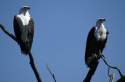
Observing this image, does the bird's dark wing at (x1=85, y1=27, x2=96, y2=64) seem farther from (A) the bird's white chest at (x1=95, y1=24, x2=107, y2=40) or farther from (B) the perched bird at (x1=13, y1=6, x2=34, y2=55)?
(B) the perched bird at (x1=13, y1=6, x2=34, y2=55)

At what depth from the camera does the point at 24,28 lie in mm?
8773

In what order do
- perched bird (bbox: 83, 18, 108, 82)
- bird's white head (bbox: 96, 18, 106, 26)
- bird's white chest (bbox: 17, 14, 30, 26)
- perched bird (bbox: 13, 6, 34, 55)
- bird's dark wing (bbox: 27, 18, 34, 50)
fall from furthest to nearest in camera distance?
bird's white head (bbox: 96, 18, 106, 26) → perched bird (bbox: 83, 18, 108, 82) → bird's white chest (bbox: 17, 14, 30, 26) → bird's dark wing (bbox: 27, 18, 34, 50) → perched bird (bbox: 13, 6, 34, 55)

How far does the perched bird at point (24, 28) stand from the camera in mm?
8276

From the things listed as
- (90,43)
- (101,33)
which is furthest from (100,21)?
(90,43)

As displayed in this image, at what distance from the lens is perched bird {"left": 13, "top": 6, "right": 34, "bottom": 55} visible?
8.28 meters

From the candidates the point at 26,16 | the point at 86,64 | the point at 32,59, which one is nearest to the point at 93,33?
the point at 86,64

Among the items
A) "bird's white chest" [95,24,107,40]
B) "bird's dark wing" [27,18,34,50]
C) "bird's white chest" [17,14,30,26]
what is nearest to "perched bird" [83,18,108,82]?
"bird's white chest" [95,24,107,40]

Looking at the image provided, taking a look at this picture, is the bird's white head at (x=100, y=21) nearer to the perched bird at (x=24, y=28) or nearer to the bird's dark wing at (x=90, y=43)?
the bird's dark wing at (x=90, y=43)

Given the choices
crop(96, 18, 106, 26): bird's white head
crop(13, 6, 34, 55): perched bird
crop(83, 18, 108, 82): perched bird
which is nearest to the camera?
crop(13, 6, 34, 55): perched bird

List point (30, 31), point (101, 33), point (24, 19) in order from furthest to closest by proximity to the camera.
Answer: point (101, 33)
point (24, 19)
point (30, 31)

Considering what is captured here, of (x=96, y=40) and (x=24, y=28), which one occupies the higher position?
(x=24, y=28)

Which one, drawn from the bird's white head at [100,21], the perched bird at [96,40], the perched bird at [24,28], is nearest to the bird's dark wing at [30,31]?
the perched bird at [24,28]

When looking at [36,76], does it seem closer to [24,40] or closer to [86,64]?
[24,40]

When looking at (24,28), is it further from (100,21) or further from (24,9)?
(100,21)
